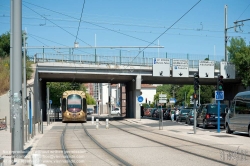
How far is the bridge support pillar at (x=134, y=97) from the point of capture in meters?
50.3

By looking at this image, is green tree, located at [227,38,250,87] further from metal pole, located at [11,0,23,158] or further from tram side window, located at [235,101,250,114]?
metal pole, located at [11,0,23,158]

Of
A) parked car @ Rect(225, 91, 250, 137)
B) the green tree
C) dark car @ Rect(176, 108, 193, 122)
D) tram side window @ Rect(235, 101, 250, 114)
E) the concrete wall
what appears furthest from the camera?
the concrete wall

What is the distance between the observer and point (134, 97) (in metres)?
53.0

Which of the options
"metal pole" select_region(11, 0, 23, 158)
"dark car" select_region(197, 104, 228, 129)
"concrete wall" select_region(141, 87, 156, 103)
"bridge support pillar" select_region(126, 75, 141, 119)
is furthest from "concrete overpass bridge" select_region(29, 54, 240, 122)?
"concrete wall" select_region(141, 87, 156, 103)

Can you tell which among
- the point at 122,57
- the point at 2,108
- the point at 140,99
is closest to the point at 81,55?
the point at 122,57

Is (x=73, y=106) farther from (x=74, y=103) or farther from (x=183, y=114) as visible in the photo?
(x=183, y=114)

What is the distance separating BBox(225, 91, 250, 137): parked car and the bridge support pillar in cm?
2459

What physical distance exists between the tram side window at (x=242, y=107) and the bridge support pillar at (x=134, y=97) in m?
25.4

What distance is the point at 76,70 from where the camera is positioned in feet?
153

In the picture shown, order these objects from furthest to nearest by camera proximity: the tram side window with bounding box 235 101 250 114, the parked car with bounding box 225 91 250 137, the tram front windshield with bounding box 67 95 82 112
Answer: the tram front windshield with bounding box 67 95 82 112 < the tram side window with bounding box 235 101 250 114 < the parked car with bounding box 225 91 250 137

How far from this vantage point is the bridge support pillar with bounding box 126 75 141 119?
50312 millimetres

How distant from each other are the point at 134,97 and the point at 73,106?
10.6 m

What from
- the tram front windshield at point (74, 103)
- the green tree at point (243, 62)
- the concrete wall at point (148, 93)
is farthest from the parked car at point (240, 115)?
the concrete wall at point (148, 93)

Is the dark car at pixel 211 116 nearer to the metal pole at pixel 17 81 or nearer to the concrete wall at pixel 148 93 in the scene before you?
the metal pole at pixel 17 81
